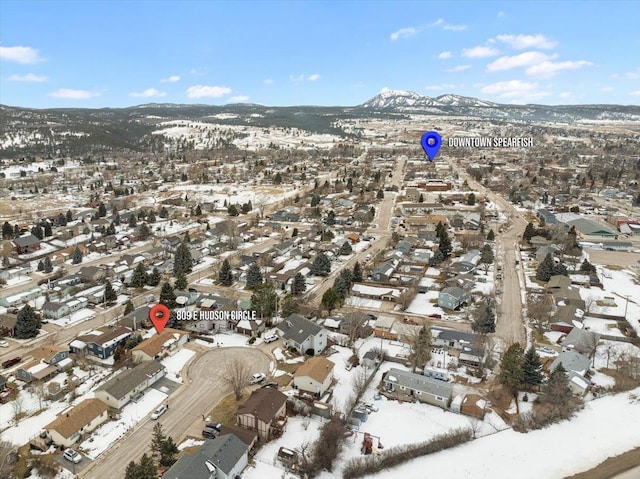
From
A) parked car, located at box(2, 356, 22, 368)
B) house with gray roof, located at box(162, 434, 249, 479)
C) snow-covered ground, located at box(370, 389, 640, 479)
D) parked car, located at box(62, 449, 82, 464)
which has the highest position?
house with gray roof, located at box(162, 434, 249, 479)

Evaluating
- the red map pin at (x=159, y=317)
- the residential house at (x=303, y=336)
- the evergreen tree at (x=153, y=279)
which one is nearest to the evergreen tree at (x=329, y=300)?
the residential house at (x=303, y=336)

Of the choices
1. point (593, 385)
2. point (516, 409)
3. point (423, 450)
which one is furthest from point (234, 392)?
point (593, 385)

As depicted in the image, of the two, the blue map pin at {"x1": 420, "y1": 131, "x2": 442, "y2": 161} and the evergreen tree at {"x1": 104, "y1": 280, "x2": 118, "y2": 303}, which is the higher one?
the blue map pin at {"x1": 420, "y1": 131, "x2": 442, "y2": 161}

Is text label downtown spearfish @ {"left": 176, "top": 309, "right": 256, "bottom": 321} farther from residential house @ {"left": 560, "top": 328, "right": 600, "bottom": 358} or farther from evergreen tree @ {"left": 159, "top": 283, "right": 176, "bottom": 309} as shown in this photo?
residential house @ {"left": 560, "top": 328, "right": 600, "bottom": 358}

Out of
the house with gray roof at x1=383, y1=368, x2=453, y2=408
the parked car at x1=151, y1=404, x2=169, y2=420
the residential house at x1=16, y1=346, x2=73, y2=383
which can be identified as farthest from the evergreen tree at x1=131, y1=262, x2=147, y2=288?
the house with gray roof at x1=383, y1=368, x2=453, y2=408

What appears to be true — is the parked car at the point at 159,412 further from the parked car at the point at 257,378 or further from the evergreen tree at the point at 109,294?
the evergreen tree at the point at 109,294
